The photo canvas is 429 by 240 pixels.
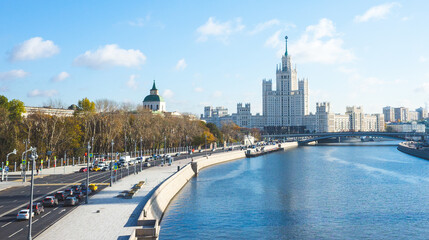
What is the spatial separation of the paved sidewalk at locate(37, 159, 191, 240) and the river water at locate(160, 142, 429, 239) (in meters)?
3.07

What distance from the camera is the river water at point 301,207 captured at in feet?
99.1

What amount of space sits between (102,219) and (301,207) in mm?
19538

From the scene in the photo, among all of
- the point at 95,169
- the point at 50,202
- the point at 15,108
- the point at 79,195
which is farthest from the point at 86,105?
the point at 50,202

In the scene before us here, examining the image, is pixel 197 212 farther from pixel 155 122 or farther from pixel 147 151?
pixel 155 122

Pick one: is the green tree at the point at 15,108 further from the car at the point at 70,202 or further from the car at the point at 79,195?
the car at the point at 70,202

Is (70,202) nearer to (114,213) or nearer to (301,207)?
(114,213)

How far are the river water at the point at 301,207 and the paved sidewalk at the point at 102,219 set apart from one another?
121 inches

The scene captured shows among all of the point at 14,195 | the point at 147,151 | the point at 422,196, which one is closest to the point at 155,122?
the point at 147,151

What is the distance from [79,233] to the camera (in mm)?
24609

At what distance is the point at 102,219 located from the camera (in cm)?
2789

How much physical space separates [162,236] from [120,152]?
56.4 metres

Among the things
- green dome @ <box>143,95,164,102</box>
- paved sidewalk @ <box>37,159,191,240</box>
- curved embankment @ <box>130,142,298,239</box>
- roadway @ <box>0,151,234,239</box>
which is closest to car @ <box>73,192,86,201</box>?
paved sidewalk @ <box>37,159,191,240</box>

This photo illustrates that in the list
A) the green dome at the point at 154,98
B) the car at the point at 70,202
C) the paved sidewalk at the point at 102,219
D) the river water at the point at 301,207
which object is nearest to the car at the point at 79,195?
the paved sidewalk at the point at 102,219

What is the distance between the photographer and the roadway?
83.4 feet
